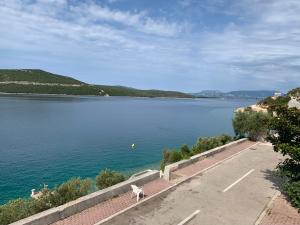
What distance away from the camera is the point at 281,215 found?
13516 millimetres

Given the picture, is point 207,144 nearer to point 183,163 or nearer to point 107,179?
point 183,163

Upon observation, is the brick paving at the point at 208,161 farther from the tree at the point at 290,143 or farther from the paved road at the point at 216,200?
the tree at the point at 290,143

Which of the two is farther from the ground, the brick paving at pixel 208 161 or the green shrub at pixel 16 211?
the brick paving at pixel 208 161

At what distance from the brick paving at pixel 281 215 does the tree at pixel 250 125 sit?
1722 cm

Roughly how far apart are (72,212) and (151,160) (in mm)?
28952

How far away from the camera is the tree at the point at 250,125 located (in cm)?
3189

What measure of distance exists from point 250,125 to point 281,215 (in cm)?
1975

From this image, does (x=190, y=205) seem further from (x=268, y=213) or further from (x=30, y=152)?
(x=30, y=152)

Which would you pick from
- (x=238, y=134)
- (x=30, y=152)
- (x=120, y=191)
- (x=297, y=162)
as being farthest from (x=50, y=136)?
(x=297, y=162)

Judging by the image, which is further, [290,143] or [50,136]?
[50,136]

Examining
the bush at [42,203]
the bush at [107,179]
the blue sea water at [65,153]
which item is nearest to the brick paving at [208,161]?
the bush at [107,179]

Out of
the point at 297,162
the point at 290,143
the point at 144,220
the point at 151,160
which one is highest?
the point at 290,143

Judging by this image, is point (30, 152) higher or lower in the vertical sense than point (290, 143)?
lower

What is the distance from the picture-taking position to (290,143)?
15.1 metres
